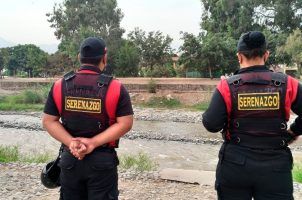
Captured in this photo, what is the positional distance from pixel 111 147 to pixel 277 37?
3099 cm

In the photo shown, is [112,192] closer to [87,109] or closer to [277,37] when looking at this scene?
[87,109]

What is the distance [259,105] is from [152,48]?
33669mm

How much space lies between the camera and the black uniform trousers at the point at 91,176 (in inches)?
116

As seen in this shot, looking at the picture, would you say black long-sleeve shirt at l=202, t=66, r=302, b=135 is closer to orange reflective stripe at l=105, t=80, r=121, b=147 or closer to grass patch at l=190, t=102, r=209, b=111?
orange reflective stripe at l=105, t=80, r=121, b=147

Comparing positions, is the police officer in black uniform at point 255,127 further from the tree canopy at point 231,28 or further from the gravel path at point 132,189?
the tree canopy at point 231,28

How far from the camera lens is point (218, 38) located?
29.1 meters

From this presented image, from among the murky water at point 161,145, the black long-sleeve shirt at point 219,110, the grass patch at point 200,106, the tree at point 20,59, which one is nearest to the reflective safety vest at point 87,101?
the black long-sleeve shirt at point 219,110

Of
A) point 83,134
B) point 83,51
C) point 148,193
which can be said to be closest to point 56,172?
point 83,134

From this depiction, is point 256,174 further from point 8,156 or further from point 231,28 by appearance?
point 231,28

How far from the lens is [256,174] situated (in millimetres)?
2781

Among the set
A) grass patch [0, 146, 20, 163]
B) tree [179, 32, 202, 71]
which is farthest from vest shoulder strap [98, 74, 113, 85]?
tree [179, 32, 202, 71]

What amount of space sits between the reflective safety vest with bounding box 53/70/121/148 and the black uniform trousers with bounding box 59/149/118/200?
0.41 ft

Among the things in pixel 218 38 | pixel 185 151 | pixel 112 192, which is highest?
pixel 218 38

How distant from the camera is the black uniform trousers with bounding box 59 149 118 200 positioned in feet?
9.65
